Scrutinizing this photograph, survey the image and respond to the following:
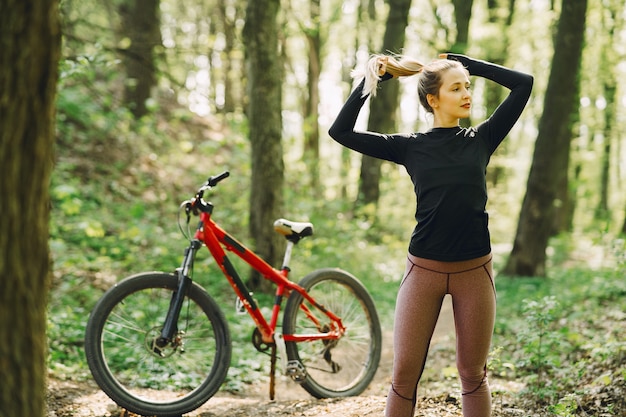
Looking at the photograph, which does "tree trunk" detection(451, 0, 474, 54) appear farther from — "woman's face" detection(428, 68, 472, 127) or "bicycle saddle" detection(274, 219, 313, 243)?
"woman's face" detection(428, 68, 472, 127)

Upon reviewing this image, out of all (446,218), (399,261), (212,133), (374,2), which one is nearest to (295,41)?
(374,2)

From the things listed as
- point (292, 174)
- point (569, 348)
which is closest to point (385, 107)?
point (292, 174)

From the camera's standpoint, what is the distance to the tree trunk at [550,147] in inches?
380

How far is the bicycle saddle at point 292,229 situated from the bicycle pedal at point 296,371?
87 centimetres

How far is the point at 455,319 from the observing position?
9.55 ft

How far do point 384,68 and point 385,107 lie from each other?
9.73 meters

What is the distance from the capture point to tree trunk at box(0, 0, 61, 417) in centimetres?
192

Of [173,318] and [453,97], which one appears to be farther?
[173,318]

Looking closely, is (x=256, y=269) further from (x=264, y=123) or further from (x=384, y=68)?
(x=264, y=123)

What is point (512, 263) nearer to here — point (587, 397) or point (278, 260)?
point (278, 260)

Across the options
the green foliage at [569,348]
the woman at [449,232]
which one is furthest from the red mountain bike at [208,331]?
the woman at [449,232]

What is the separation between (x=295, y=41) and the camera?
23.9 m

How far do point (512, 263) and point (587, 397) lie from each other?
6.66 m

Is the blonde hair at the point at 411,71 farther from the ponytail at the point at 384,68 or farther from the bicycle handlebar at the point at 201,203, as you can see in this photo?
the bicycle handlebar at the point at 201,203
